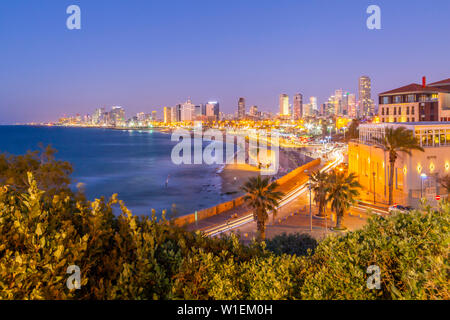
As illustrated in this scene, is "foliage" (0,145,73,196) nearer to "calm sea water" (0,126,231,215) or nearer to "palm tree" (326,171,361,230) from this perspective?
"calm sea water" (0,126,231,215)

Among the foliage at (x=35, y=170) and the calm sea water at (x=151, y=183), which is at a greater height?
the foliage at (x=35, y=170)

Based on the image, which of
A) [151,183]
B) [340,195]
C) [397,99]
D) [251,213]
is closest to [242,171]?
[151,183]

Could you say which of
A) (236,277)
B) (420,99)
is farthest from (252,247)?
(420,99)

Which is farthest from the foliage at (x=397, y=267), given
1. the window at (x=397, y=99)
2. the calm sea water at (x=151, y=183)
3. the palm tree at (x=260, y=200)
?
the window at (x=397, y=99)

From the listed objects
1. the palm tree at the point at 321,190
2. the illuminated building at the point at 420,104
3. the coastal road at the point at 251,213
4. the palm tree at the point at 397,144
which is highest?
the illuminated building at the point at 420,104

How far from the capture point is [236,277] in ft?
16.4

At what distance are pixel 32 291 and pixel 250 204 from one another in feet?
63.4

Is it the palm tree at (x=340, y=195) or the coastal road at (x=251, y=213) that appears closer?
the palm tree at (x=340, y=195)

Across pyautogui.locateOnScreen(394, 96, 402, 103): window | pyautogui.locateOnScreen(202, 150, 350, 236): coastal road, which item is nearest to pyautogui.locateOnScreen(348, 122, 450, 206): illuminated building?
pyautogui.locateOnScreen(202, 150, 350, 236): coastal road

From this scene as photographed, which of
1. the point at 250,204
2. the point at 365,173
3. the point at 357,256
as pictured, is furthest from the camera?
the point at 365,173

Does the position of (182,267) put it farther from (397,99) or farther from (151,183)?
(397,99)

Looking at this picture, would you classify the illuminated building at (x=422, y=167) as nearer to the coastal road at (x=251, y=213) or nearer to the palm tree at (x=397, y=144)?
the palm tree at (x=397, y=144)

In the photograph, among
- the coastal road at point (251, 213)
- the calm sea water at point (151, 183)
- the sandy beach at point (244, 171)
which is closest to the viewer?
the coastal road at point (251, 213)
